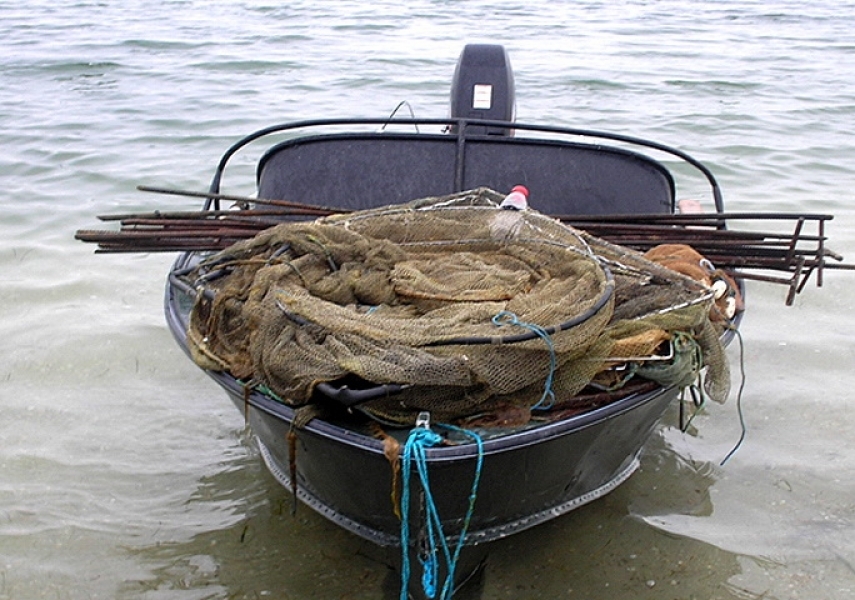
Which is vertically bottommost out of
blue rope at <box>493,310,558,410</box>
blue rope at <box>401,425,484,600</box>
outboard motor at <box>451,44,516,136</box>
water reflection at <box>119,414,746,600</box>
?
water reflection at <box>119,414,746,600</box>

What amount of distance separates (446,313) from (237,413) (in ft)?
8.74

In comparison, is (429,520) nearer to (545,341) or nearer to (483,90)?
(545,341)

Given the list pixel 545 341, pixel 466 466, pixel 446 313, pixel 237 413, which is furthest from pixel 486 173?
pixel 466 466

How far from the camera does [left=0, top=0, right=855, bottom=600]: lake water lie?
4.45 m

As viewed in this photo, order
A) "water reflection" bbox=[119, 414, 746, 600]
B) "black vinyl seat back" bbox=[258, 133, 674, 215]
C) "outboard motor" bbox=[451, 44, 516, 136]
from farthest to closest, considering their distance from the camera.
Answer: "outboard motor" bbox=[451, 44, 516, 136]
"black vinyl seat back" bbox=[258, 133, 674, 215]
"water reflection" bbox=[119, 414, 746, 600]

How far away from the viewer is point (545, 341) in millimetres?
3373

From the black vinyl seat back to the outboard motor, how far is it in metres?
0.69

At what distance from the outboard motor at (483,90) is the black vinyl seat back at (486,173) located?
69cm

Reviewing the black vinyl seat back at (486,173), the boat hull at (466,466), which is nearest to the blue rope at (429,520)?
the boat hull at (466,466)

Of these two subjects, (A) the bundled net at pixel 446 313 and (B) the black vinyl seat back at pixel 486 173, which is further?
(B) the black vinyl seat back at pixel 486 173

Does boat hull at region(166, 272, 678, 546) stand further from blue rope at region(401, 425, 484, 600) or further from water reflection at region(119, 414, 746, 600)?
water reflection at region(119, 414, 746, 600)

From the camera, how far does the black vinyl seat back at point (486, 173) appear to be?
586cm

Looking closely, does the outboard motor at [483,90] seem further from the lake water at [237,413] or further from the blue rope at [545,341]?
the blue rope at [545,341]

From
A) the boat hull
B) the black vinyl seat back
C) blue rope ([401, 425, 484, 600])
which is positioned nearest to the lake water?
the boat hull
